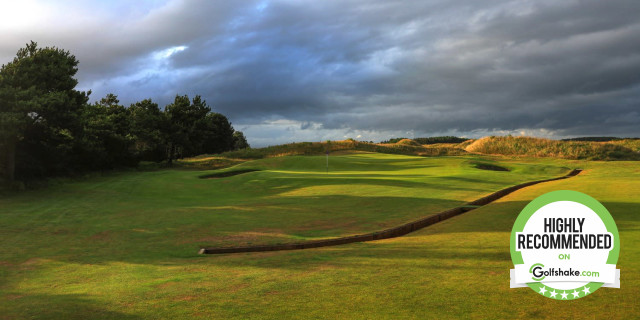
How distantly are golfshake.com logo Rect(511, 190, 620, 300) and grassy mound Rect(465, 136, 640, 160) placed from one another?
54.3 metres

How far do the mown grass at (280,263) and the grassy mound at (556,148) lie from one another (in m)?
39.1

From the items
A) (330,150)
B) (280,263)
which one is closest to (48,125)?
(280,263)

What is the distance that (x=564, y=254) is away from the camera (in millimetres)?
7031

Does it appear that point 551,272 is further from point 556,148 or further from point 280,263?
point 556,148

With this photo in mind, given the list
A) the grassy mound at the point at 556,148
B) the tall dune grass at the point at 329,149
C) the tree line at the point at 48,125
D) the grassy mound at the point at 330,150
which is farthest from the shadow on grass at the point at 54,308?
the grassy mound at the point at 556,148

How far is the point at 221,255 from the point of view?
36.3ft

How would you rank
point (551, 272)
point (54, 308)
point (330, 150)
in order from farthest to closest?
1. point (330, 150)
2. point (551, 272)
3. point (54, 308)

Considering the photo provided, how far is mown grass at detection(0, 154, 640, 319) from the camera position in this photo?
599 centimetres

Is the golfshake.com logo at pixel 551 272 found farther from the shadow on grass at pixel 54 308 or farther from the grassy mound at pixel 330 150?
the grassy mound at pixel 330 150

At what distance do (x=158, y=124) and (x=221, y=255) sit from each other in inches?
2083

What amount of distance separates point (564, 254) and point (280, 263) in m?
5.66

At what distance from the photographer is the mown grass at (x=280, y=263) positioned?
5.99 metres

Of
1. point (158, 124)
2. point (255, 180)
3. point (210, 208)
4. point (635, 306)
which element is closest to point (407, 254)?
point (635, 306)

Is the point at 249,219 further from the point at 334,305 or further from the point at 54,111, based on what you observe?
the point at 54,111
